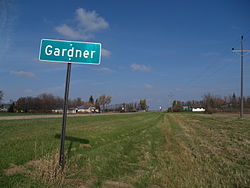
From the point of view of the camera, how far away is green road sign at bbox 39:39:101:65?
170 inches

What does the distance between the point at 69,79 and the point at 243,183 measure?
461 centimetres

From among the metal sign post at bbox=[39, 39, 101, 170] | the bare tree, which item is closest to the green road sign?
the metal sign post at bbox=[39, 39, 101, 170]

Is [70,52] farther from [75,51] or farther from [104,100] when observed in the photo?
[104,100]

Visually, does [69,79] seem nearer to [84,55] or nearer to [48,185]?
[84,55]

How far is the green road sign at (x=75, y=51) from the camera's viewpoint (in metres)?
4.32

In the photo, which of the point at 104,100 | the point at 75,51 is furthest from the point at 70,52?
the point at 104,100

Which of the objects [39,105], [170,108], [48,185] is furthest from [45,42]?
[170,108]

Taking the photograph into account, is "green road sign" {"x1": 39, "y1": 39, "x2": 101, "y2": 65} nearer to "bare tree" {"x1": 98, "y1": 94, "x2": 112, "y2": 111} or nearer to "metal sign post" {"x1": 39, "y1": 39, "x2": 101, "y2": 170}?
"metal sign post" {"x1": 39, "y1": 39, "x2": 101, "y2": 170}

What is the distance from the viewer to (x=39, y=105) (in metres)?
91.2

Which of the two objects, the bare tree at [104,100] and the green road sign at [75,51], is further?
the bare tree at [104,100]

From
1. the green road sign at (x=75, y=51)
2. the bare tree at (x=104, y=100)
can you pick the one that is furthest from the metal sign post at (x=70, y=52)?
the bare tree at (x=104, y=100)

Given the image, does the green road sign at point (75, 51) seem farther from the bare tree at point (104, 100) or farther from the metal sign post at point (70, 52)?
the bare tree at point (104, 100)

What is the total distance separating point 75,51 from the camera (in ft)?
14.3

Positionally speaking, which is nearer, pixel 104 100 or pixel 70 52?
pixel 70 52
